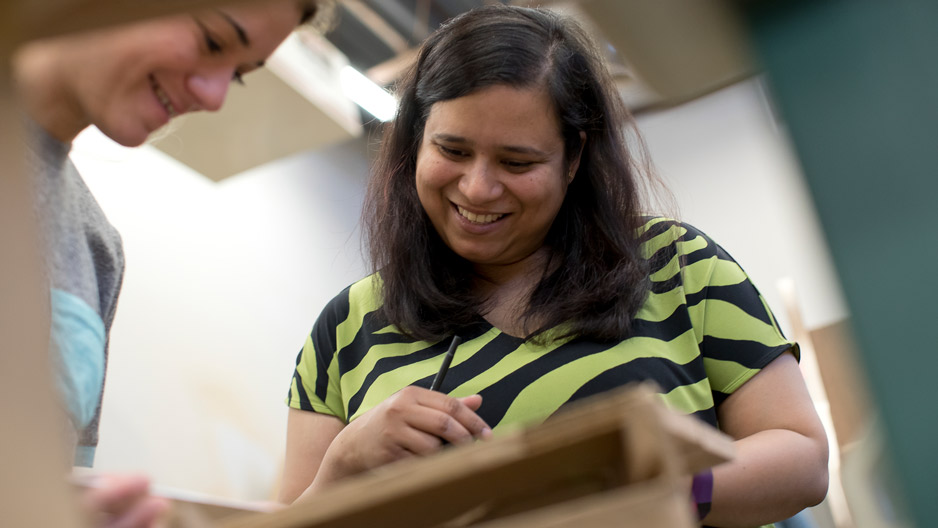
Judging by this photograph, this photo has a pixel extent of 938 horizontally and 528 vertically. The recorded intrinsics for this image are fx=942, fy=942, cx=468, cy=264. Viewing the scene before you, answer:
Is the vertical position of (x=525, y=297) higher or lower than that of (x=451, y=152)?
lower

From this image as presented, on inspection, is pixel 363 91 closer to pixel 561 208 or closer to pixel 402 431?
pixel 561 208

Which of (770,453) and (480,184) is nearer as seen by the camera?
(770,453)

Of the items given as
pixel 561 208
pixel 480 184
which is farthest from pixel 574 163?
pixel 480 184

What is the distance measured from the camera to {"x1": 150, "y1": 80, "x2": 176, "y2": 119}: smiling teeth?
0.69 meters

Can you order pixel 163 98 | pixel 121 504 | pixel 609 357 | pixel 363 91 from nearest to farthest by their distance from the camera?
pixel 121 504
pixel 163 98
pixel 609 357
pixel 363 91

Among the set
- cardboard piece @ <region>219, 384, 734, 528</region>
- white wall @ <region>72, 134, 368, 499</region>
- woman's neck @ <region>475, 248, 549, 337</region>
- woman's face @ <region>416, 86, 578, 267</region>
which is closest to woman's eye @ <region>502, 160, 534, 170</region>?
woman's face @ <region>416, 86, 578, 267</region>

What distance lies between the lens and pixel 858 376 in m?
0.29

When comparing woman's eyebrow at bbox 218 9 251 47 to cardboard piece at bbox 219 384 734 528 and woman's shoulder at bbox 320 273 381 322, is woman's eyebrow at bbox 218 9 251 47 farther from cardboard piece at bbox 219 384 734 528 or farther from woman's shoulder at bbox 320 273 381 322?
woman's shoulder at bbox 320 273 381 322

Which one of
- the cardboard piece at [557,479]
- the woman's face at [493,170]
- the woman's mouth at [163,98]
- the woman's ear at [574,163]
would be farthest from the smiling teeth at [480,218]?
the cardboard piece at [557,479]

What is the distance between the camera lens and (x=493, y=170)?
1.08 meters

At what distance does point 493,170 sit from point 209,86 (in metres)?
0.44

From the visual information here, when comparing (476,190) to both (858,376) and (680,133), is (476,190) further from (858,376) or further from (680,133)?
(680,133)

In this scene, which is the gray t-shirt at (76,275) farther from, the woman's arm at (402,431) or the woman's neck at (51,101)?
the woman's arm at (402,431)

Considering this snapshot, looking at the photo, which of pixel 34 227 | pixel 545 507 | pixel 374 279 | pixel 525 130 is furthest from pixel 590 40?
pixel 34 227
